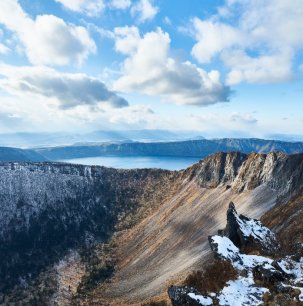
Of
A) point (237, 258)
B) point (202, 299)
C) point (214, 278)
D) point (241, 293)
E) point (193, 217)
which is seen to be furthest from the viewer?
point (193, 217)

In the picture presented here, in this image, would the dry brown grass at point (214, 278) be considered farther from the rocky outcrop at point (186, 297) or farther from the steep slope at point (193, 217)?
the steep slope at point (193, 217)

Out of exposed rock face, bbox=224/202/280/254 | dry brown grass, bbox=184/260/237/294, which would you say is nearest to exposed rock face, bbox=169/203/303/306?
dry brown grass, bbox=184/260/237/294

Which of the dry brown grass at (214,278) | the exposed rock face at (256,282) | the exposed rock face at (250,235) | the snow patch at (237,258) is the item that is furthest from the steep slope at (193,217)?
the dry brown grass at (214,278)

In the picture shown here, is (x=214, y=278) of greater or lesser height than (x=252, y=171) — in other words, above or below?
below

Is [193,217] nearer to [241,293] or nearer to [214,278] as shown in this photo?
[214,278]

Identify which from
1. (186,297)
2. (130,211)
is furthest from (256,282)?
(130,211)
